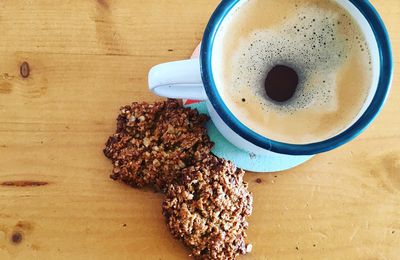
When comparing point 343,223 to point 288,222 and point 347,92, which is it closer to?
point 288,222

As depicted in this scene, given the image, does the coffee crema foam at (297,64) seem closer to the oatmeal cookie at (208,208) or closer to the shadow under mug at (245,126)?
the shadow under mug at (245,126)

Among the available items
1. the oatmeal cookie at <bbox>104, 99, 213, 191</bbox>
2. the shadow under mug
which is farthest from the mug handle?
the oatmeal cookie at <bbox>104, 99, 213, 191</bbox>

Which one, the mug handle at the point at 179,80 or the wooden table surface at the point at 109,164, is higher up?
the mug handle at the point at 179,80

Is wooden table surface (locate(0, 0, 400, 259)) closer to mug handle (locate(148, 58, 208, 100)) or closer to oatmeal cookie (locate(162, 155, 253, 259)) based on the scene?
oatmeal cookie (locate(162, 155, 253, 259))

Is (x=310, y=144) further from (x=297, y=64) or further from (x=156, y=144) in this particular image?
(x=156, y=144)

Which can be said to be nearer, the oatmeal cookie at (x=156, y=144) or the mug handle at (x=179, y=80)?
the mug handle at (x=179, y=80)

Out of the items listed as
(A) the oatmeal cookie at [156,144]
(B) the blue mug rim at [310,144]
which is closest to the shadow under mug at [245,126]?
(B) the blue mug rim at [310,144]
